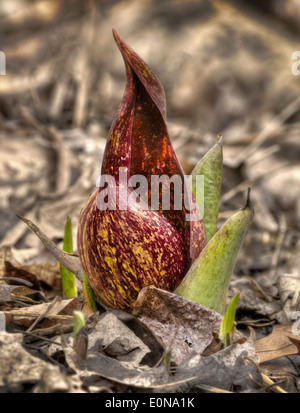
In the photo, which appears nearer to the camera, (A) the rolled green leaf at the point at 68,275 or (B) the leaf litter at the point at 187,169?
(B) the leaf litter at the point at 187,169

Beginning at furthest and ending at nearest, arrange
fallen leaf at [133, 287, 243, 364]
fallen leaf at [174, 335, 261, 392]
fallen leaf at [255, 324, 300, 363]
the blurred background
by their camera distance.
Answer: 1. the blurred background
2. fallen leaf at [255, 324, 300, 363]
3. fallen leaf at [133, 287, 243, 364]
4. fallen leaf at [174, 335, 261, 392]

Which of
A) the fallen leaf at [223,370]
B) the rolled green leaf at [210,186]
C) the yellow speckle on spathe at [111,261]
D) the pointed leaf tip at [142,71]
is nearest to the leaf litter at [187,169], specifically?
the fallen leaf at [223,370]

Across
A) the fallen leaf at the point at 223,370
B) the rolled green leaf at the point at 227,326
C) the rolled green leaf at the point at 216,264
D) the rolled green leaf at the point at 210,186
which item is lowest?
the fallen leaf at the point at 223,370

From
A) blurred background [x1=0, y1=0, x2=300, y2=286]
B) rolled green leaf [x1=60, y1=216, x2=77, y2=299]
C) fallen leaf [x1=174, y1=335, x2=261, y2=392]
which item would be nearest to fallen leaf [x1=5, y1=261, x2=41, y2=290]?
rolled green leaf [x1=60, y1=216, x2=77, y2=299]

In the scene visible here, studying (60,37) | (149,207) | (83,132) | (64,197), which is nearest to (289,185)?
(83,132)

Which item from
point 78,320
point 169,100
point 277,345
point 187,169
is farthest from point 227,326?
point 169,100

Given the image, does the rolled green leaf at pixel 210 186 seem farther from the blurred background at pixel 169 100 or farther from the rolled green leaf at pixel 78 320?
the blurred background at pixel 169 100

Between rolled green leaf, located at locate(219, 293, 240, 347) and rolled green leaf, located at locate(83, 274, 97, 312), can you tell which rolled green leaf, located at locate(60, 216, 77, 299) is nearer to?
rolled green leaf, located at locate(83, 274, 97, 312)

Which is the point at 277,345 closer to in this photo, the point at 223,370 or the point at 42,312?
the point at 223,370
